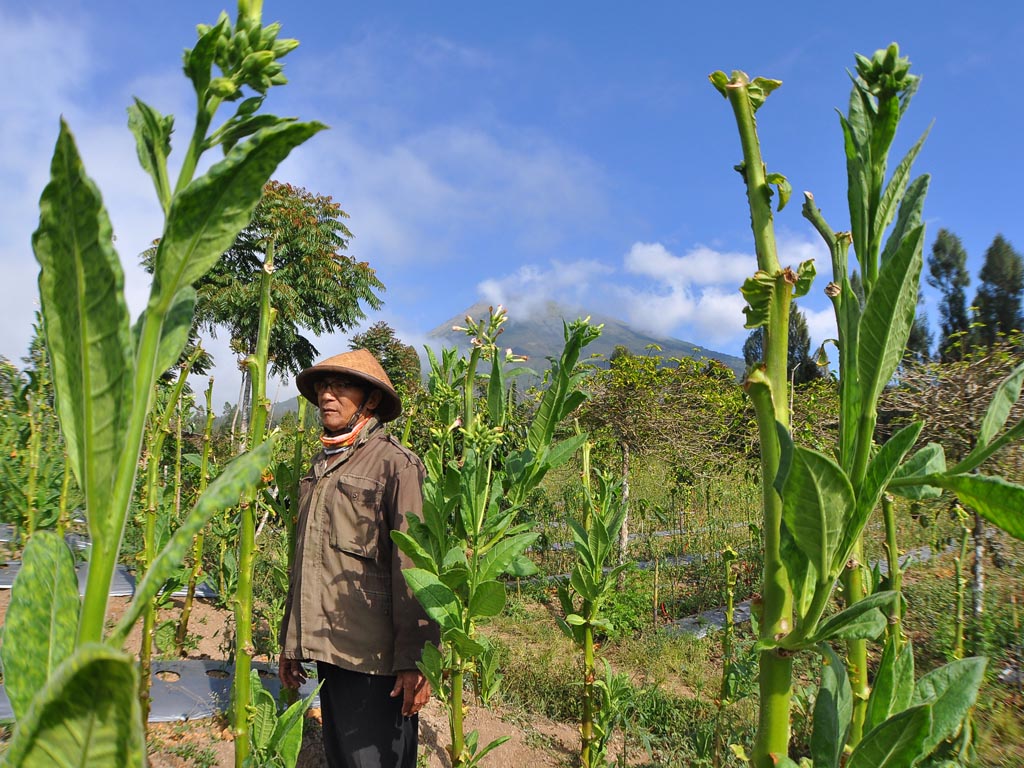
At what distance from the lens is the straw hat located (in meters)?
2.65

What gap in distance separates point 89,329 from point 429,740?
12.7ft

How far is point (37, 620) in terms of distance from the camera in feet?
1.73

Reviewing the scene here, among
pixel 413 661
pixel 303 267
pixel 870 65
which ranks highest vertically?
pixel 303 267

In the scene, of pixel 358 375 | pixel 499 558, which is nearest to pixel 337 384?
pixel 358 375

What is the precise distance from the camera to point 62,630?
538 mm

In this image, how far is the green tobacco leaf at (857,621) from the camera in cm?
62

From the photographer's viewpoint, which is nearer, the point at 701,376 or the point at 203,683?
the point at 203,683

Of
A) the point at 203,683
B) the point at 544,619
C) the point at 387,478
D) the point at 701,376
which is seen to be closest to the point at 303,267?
the point at 701,376

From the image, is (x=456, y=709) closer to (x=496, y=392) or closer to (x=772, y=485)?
(x=496, y=392)

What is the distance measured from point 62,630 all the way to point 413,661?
1.89m

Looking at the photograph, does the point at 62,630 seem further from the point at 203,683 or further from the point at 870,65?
the point at 203,683

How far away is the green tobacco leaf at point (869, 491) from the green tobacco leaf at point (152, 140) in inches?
28.9

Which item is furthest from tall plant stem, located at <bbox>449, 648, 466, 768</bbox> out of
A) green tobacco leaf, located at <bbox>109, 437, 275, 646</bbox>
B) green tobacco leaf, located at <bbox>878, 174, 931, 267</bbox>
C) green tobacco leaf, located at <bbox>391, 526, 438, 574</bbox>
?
green tobacco leaf, located at <bbox>878, 174, 931, 267</bbox>

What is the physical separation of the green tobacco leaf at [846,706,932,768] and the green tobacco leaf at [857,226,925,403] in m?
0.32
